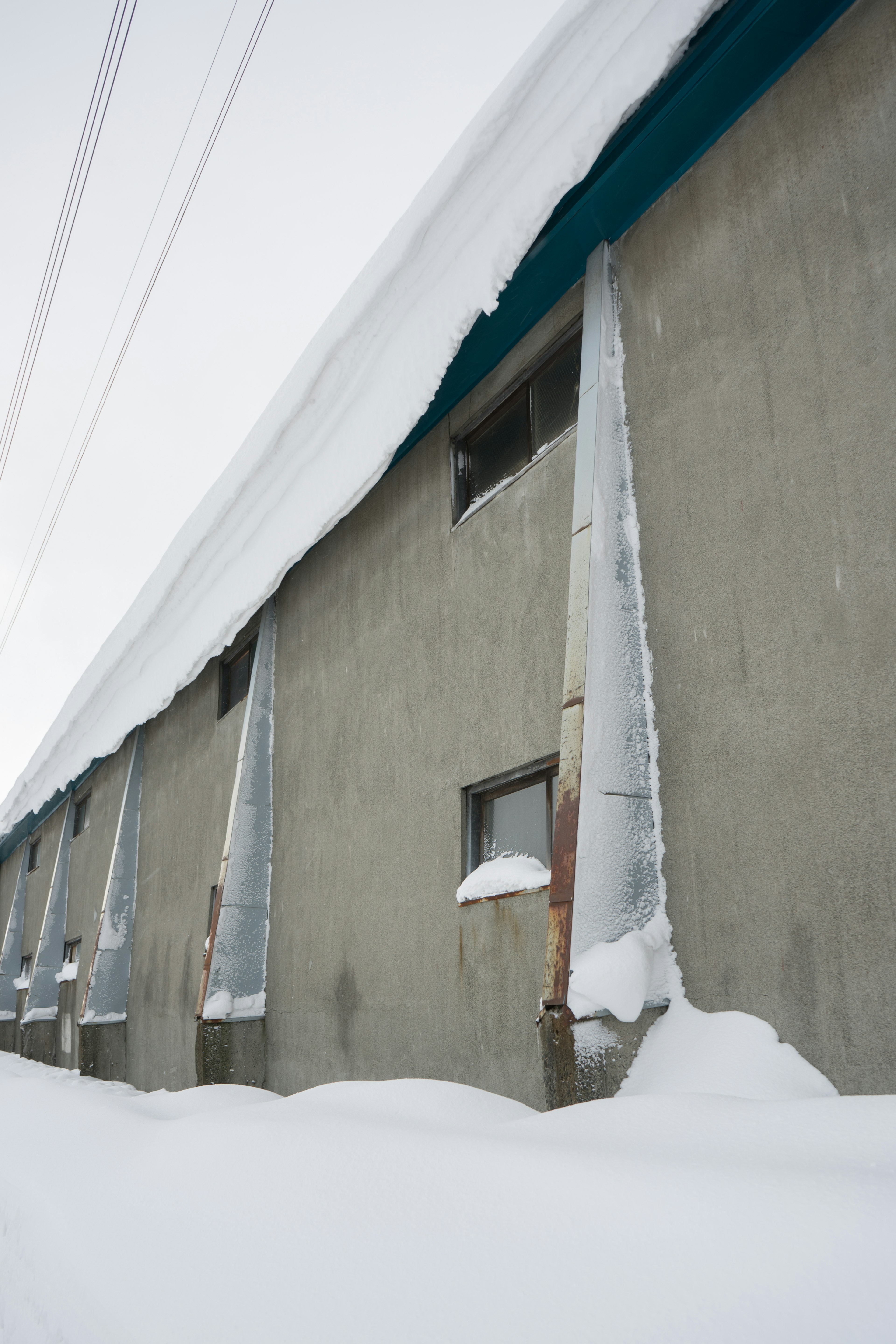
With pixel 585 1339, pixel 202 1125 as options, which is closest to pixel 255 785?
pixel 202 1125

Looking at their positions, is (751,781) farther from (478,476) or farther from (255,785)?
(255,785)

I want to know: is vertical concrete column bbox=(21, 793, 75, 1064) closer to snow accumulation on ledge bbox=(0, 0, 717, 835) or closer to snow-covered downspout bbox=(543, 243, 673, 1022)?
snow accumulation on ledge bbox=(0, 0, 717, 835)

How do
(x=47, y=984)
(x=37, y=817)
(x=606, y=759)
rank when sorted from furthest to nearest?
(x=37, y=817) → (x=47, y=984) → (x=606, y=759)

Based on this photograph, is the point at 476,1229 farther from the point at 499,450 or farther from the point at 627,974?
the point at 499,450

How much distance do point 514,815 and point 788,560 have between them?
2.18 meters

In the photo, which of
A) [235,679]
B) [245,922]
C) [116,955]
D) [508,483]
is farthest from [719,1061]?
[116,955]

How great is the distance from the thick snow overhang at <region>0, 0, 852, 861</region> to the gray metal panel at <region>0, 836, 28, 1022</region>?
532 inches

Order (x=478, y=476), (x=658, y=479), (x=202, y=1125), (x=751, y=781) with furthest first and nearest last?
(x=478, y=476) → (x=658, y=479) → (x=751, y=781) → (x=202, y=1125)

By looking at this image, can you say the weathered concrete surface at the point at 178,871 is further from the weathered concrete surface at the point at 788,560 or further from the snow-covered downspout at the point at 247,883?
the weathered concrete surface at the point at 788,560

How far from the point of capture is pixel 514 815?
490cm

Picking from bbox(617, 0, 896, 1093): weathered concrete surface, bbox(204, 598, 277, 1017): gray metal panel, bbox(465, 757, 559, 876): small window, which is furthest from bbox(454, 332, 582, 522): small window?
bbox(204, 598, 277, 1017): gray metal panel

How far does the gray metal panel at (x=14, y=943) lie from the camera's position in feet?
54.7

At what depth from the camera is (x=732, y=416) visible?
3.85m

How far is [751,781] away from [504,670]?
6.15 ft
